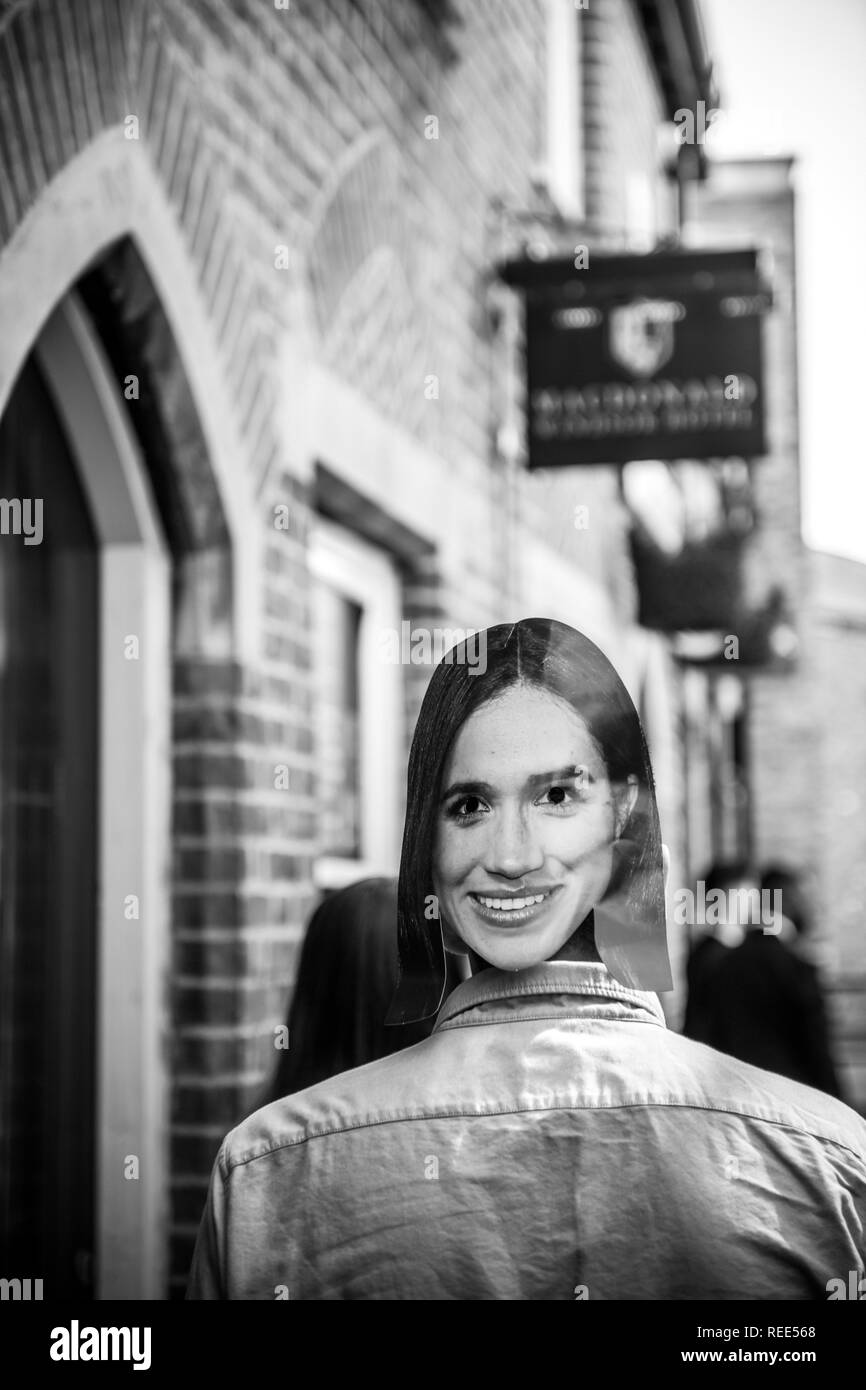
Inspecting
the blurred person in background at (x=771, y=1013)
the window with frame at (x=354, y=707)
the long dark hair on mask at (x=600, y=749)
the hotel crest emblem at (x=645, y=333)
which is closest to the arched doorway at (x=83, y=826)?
the window with frame at (x=354, y=707)

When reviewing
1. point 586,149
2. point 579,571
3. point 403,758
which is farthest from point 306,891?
point 586,149

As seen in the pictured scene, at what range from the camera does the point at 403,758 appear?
4.78m

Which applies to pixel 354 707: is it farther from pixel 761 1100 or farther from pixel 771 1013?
pixel 761 1100

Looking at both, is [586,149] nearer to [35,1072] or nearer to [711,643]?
[711,643]

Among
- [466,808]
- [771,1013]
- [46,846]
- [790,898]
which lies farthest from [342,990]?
[790,898]

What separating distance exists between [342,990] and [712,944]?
3.60 meters

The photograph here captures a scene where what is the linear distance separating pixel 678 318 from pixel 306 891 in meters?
2.31

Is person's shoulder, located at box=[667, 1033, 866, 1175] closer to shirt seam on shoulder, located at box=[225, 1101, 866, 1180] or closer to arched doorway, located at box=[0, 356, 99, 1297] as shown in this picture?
shirt seam on shoulder, located at box=[225, 1101, 866, 1180]

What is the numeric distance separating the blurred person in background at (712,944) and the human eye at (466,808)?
3.01 m

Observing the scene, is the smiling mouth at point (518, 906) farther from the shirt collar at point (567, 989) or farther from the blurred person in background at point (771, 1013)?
the blurred person in background at point (771, 1013)

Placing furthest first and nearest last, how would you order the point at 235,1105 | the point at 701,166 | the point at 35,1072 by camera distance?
the point at 701,166 < the point at 235,1105 < the point at 35,1072

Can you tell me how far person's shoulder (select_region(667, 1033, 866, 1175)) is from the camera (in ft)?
4.62

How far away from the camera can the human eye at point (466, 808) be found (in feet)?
5.02

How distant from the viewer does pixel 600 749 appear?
152 cm
